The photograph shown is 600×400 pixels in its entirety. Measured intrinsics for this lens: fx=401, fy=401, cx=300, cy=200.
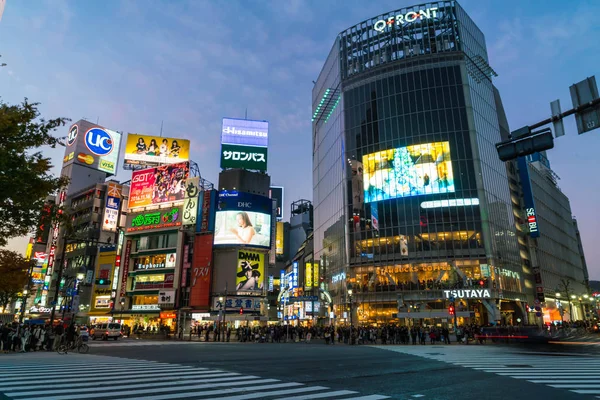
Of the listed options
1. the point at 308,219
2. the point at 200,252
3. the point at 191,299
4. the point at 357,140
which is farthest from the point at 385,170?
the point at 308,219

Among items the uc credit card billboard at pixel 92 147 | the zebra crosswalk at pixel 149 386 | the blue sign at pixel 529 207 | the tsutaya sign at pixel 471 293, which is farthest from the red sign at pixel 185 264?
the blue sign at pixel 529 207

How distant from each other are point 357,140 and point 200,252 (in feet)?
106

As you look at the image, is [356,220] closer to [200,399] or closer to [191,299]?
[191,299]

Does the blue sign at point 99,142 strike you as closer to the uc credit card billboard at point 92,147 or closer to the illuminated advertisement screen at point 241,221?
the uc credit card billboard at point 92,147

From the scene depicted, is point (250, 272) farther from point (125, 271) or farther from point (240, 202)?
point (125, 271)

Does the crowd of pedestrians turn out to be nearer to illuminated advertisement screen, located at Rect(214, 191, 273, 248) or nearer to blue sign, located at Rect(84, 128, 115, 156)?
illuminated advertisement screen, located at Rect(214, 191, 273, 248)

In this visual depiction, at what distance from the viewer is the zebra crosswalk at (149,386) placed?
30.3 feet

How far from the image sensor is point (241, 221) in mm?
62219

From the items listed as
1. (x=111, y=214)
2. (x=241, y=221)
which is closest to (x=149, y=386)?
(x=241, y=221)

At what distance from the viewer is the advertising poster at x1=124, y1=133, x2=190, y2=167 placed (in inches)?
2862

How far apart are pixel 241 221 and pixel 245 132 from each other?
1754 centimetres

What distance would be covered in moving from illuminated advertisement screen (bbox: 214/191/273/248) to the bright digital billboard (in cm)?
1154

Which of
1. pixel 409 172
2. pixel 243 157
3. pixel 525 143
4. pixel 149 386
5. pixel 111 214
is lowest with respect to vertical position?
pixel 149 386

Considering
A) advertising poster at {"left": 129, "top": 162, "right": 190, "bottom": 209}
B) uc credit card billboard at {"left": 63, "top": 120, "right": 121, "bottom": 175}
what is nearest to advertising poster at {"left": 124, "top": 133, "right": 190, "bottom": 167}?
advertising poster at {"left": 129, "top": 162, "right": 190, "bottom": 209}
